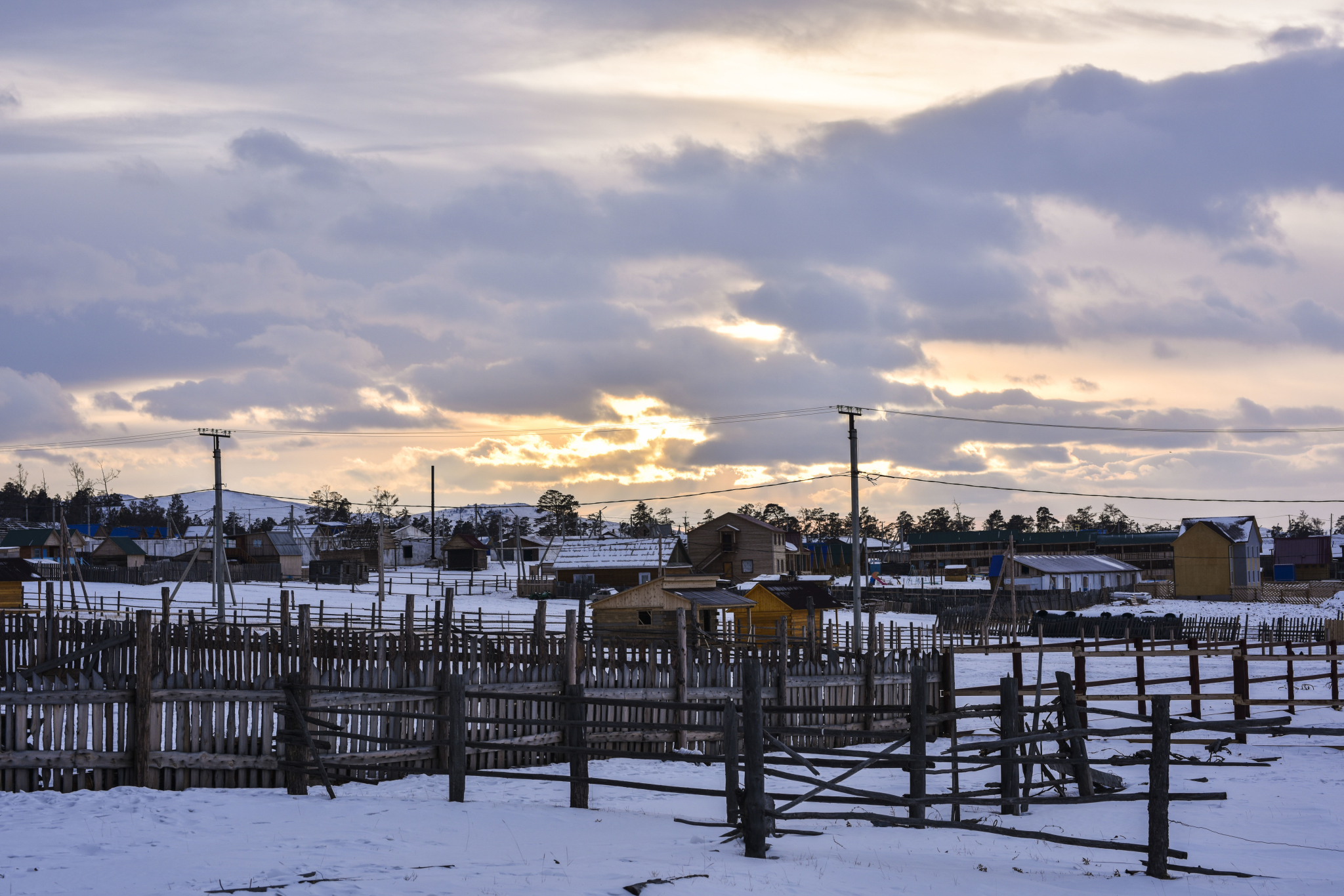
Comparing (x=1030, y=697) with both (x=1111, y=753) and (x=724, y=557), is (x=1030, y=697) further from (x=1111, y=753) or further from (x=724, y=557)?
(x=724, y=557)

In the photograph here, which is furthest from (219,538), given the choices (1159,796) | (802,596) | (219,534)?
(1159,796)

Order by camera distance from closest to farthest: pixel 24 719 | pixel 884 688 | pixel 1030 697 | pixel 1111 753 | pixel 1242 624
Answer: pixel 24 719, pixel 1111 753, pixel 884 688, pixel 1030 697, pixel 1242 624

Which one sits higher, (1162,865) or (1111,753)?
(1162,865)

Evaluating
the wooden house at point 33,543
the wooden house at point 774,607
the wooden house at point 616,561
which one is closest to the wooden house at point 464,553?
the wooden house at point 616,561

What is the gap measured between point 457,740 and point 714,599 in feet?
106

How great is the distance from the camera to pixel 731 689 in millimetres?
20578

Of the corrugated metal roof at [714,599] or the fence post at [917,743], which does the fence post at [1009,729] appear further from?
the corrugated metal roof at [714,599]

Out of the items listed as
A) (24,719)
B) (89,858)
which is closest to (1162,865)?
(89,858)

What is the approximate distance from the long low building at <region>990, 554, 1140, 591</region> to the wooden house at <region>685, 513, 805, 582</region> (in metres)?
18.2

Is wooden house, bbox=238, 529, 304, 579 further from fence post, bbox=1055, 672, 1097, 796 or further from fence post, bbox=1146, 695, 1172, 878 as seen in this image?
fence post, bbox=1146, 695, 1172, 878

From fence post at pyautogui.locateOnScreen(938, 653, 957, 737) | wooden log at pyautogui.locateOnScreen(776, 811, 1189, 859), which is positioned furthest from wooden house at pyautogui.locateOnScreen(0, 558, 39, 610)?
wooden log at pyautogui.locateOnScreen(776, 811, 1189, 859)

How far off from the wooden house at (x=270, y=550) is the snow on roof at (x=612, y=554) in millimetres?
32993

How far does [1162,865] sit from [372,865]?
6868mm

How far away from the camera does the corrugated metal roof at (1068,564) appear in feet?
315
